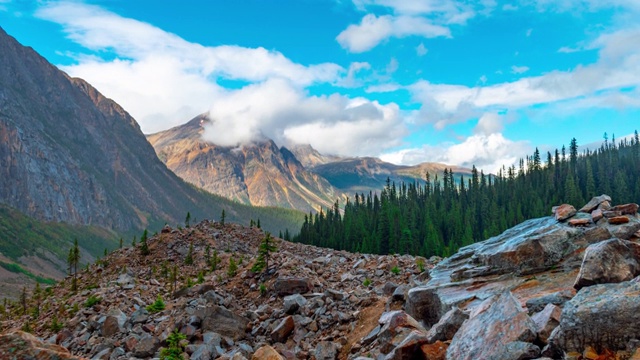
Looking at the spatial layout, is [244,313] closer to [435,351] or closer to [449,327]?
[449,327]

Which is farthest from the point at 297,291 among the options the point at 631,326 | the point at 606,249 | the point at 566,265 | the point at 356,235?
the point at 356,235

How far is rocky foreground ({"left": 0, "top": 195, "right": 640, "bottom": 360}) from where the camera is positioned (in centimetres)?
921

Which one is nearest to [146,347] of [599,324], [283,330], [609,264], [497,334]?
[283,330]

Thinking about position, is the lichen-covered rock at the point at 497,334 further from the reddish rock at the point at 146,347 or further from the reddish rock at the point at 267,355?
the reddish rock at the point at 146,347

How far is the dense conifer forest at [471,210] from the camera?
103750mm

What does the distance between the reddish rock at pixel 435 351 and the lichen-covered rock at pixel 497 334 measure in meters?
0.68

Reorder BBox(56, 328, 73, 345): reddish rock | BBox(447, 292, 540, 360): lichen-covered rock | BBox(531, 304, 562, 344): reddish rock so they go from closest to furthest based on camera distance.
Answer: BBox(447, 292, 540, 360): lichen-covered rock, BBox(531, 304, 562, 344): reddish rock, BBox(56, 328, 73, 345): reddish rock

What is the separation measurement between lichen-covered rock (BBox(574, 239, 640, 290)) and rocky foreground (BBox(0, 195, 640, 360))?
35mm

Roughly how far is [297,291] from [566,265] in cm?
1734

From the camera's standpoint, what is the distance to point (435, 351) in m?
12.2

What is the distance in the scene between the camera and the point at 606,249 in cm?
1194

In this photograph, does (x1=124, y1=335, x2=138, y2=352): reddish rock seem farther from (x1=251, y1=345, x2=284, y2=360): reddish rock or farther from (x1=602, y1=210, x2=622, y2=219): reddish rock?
(x1=602, y1=210, x2=622, y2=219): reddish rock

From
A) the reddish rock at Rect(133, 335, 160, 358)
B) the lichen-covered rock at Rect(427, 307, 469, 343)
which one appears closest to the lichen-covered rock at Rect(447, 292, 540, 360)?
the lichen-covered rock at Rect(427, 307, 469, 343)

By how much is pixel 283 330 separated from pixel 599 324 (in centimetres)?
1686
